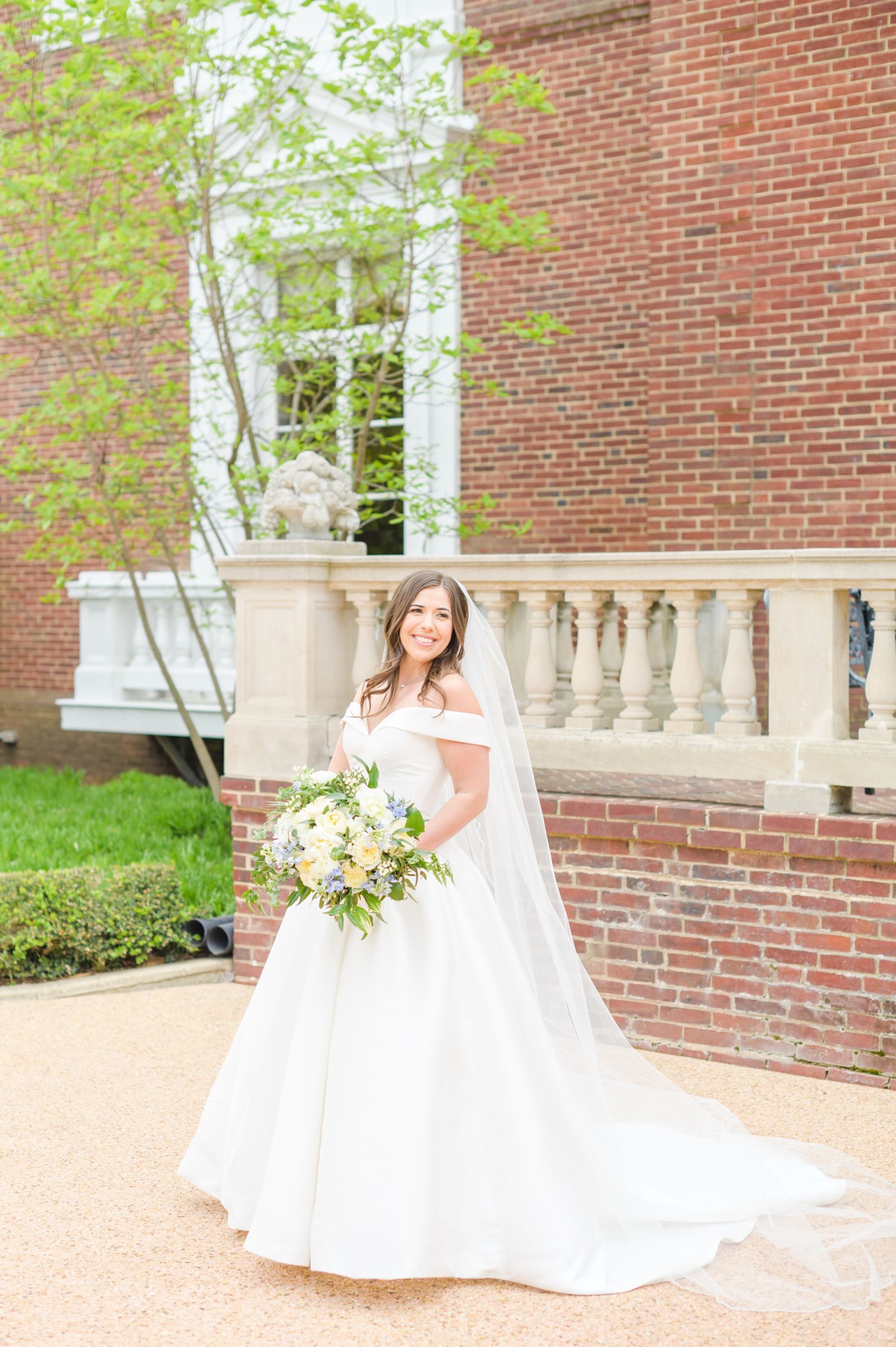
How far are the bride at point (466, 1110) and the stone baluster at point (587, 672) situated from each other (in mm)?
1828

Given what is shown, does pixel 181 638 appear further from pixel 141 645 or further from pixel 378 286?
pixel 378 286

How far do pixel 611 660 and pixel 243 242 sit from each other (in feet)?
12.0

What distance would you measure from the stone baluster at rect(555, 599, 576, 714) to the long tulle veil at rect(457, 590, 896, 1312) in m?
1.96

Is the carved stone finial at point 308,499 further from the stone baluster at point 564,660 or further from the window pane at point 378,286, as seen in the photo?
the window pane at point 378,286

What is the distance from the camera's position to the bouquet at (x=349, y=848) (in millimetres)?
3520

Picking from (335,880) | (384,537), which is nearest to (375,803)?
(335,880)

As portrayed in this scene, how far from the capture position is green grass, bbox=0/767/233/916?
7.85m

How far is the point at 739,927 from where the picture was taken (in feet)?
18.3

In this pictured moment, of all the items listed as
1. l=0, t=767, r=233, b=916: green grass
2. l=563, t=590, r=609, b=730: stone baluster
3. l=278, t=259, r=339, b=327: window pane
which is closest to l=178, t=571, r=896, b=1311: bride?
l=563, t=590, r=609, b=730: stone baluster

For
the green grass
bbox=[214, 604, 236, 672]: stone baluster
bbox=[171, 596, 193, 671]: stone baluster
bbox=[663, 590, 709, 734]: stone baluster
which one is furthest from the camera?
bbox=[171, 596, 193, 671]: stone baluster

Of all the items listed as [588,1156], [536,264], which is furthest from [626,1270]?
[536,264]

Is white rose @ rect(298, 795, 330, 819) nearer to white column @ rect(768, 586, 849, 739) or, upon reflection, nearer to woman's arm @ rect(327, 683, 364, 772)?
woman's arm @ rect(327, 683, 364, 772)

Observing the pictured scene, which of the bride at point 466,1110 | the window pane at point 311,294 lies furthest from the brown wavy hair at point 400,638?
the window pane at point 311,294

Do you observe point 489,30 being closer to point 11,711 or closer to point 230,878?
point 230,878
